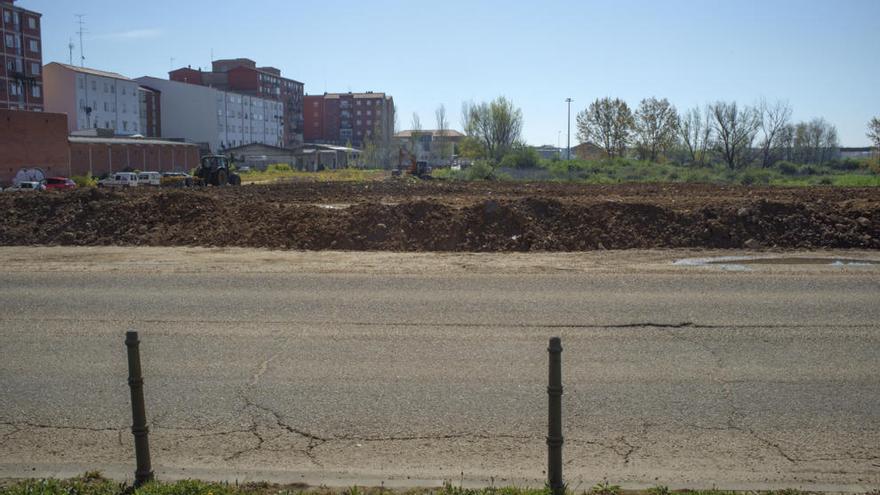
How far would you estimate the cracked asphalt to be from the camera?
Result: 19.0 ft

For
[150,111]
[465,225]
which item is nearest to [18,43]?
[150,111]

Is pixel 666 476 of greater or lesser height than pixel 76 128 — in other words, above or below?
below

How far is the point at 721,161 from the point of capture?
3403 inches

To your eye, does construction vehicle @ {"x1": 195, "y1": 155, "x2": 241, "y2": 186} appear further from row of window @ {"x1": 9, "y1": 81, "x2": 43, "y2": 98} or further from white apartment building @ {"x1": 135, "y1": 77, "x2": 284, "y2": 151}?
white apartment building @ {"x1": 135, "y1": 77, "x2": 284, "y2": 151}

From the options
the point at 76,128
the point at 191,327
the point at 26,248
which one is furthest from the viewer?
the point at 76,128

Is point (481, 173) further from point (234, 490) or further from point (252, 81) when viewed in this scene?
point (252, 81)

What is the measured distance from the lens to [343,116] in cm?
18188

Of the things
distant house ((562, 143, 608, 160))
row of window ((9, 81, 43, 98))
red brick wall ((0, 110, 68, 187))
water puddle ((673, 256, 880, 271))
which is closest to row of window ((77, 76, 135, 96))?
row of window ((9, 81, 43, 98))

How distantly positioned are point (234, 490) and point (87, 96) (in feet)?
333

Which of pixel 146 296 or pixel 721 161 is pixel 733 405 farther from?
pixel 721 161

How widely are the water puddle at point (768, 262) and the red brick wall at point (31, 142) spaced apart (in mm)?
55955

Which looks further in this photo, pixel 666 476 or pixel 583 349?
pixel 583 349

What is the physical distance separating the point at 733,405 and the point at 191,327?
6.71m

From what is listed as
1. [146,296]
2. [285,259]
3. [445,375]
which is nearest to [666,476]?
[445,375]
